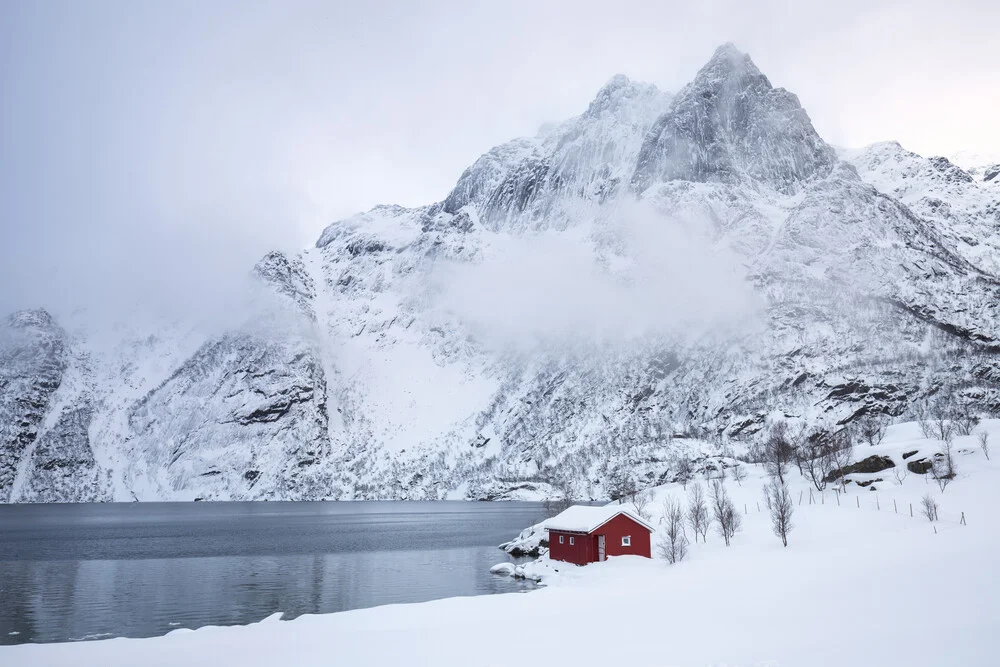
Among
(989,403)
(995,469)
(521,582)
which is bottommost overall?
(521,582)

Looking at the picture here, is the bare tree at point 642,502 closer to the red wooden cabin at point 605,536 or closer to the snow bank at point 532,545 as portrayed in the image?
the snow bank at point 532,545

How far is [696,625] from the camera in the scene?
86.7ft

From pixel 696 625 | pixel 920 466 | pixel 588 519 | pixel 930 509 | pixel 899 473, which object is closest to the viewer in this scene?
pixel 696 625

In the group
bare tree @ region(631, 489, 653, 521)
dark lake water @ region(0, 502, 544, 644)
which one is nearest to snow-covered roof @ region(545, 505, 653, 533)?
dark lake water @ region(0, 502, 544, 644)

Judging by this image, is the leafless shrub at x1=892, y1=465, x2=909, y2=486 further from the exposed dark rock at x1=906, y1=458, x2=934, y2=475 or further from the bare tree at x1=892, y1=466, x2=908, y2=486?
the exposed dark rock at x1=906, y1=458, x2=934, y2=475

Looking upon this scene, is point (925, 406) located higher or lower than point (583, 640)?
higher

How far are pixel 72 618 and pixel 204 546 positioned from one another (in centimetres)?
5225

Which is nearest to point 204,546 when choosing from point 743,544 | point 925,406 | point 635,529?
point 635,529

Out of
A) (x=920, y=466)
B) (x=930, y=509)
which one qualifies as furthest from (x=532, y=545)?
(x=920, y=466)

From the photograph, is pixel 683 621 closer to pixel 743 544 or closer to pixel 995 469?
pixel 743 544

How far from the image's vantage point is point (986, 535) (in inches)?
1718

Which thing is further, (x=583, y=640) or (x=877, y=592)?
(x=877, y=592)

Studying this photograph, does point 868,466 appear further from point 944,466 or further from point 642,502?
point 642,502

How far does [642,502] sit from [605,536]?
31.8 m
